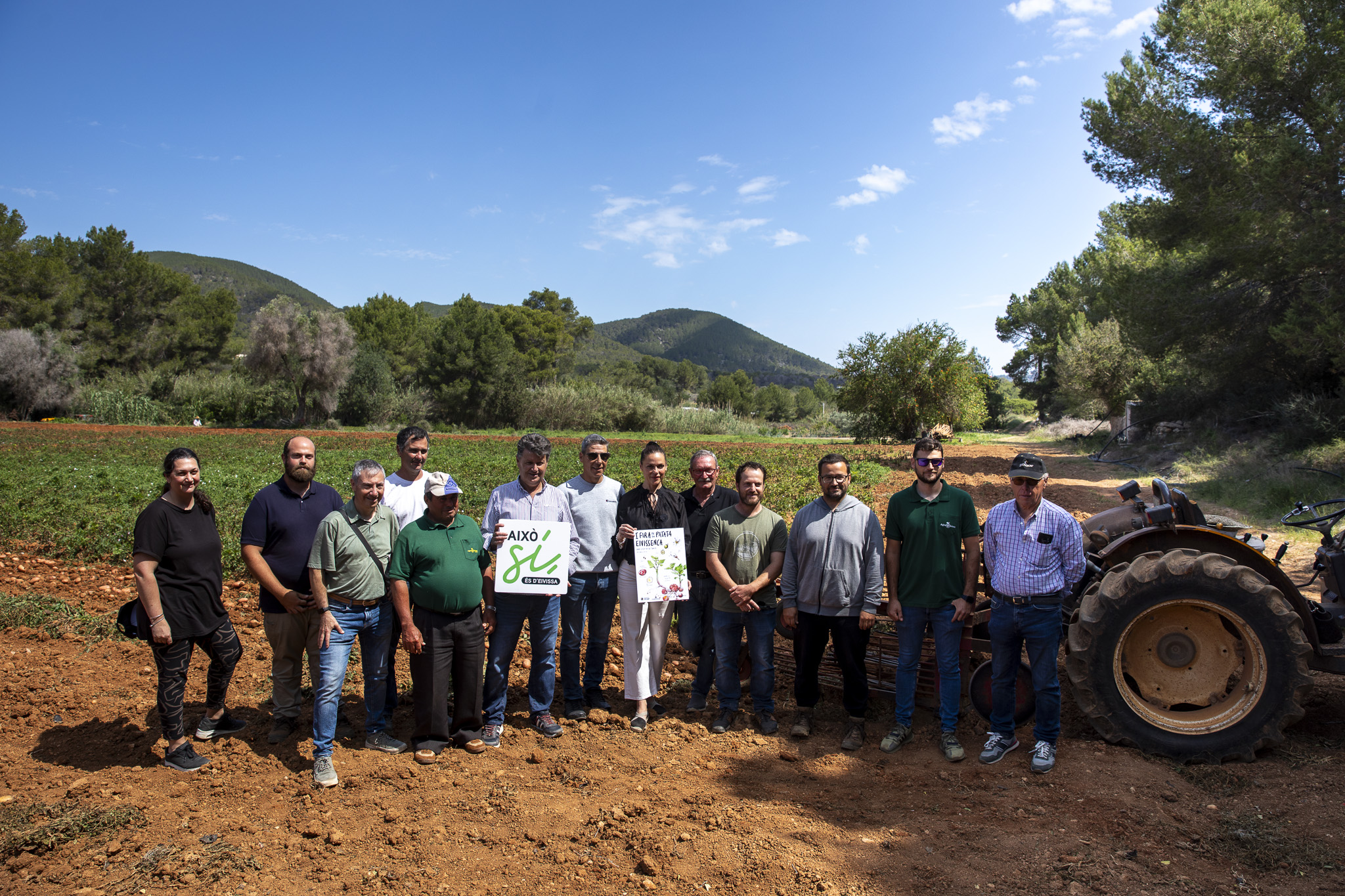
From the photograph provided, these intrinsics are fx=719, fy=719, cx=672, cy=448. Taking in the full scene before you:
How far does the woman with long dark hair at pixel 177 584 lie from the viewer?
431cm

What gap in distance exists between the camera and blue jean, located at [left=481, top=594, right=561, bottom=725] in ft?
16.4

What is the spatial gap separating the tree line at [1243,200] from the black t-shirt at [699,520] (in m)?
16.0

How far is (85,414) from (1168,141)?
170 ft

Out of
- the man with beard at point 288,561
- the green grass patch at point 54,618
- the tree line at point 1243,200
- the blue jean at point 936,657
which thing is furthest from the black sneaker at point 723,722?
the tree line at point 1243,200

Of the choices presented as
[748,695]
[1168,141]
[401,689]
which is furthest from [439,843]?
[1168,141]

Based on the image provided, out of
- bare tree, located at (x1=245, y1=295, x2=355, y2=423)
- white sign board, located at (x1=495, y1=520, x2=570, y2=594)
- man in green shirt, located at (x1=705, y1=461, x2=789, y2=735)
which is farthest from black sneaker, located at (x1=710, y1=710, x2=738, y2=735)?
bare tree, located at (x1=245, y1=295, x2=355, y2=423)

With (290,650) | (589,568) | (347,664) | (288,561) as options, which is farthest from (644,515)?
(290,650)

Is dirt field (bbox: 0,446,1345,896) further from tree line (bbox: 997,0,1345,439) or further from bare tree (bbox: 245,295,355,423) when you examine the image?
bare tree (bbox: 245,295,355,423)

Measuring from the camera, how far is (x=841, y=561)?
4.82 metres

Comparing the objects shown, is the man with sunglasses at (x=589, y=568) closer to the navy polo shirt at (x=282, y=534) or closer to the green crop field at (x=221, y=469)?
the navy polo shirt at (x=282, y=534)

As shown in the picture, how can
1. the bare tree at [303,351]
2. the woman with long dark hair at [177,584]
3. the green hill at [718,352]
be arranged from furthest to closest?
the green hill at [718,352], the bare tree at [303,351], the woman with long dark hair at [177,584]

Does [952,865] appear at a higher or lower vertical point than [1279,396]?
lower

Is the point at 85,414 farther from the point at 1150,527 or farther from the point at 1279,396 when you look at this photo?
the point at 1279,396

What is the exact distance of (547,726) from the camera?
16.2 feet
